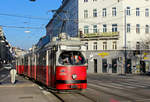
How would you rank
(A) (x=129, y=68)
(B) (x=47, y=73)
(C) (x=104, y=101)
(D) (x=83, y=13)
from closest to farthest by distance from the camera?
(C) (x=104, y=101), (B) (x=47, y=73), (A) (x=129, y=68), (D) (x=83, y=13)

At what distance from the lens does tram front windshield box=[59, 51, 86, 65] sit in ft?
42.3

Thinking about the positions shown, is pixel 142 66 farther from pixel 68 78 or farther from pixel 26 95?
pixel 26 95

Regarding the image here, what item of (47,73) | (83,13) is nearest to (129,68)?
(83,13)

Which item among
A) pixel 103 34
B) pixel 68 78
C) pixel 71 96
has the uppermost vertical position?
pixel 103 34

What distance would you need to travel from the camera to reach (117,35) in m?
45.8

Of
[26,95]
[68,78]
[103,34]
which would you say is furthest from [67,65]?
[103,34]

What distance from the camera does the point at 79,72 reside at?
13.0m

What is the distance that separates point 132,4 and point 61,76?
37.8 metres

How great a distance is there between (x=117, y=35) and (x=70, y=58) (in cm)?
3397

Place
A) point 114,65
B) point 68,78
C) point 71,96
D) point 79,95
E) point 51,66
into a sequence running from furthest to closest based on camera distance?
1. point 114,65
2. point 51,66
3. point 79,95
4. point 71,96
5. point 68,78

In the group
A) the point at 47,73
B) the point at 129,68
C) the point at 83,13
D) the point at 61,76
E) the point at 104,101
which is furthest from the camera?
the point at 83,13

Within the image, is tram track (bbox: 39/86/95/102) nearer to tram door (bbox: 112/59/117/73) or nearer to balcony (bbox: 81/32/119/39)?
balcony (bbox: 81/32/119/39)

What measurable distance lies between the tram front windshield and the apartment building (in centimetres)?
3273

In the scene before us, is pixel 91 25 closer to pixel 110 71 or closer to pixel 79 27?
pixel 79 27
